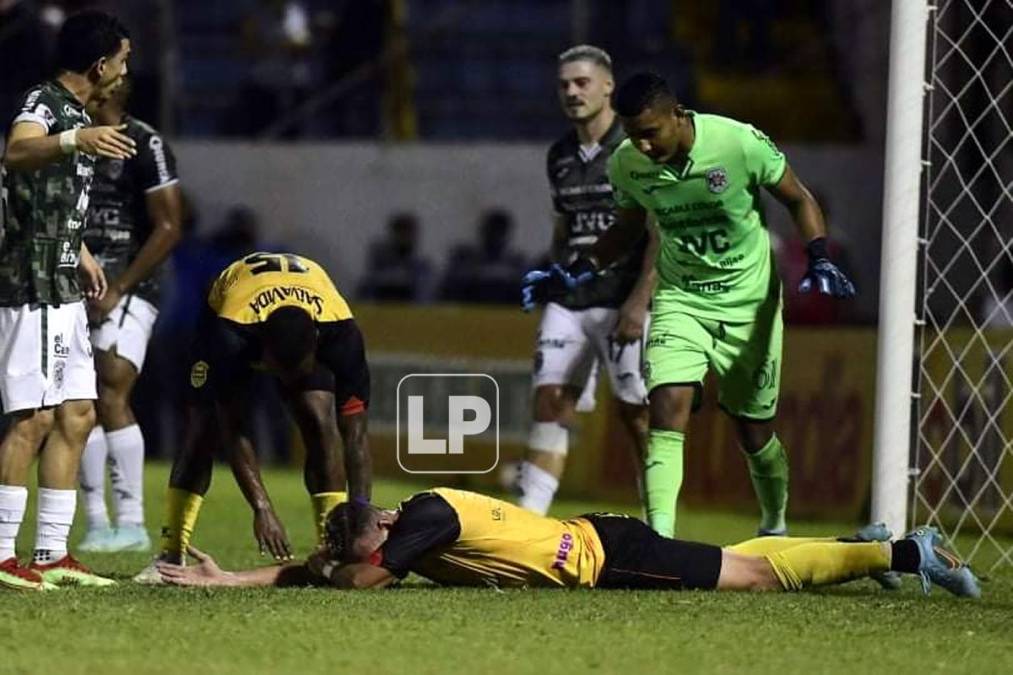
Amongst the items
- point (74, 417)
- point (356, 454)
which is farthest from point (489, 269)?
point (74, 417)

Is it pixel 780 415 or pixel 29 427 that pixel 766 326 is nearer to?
pixel 29 427

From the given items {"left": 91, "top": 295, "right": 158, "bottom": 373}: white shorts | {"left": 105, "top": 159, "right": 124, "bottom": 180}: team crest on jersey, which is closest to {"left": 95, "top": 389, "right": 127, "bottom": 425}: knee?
{"left": 91, "top": 295, "right": 158, "bottom": 373}: white shorts

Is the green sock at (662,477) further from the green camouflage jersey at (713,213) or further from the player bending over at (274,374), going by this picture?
the player bending over at (274,374)

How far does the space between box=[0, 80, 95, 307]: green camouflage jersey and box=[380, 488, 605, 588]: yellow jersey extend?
5.89 feet

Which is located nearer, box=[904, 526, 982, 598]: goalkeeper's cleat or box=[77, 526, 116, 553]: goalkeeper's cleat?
box=[904, 526, 982, 598]: goalkeeper's cleat

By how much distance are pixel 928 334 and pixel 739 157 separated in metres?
5.10

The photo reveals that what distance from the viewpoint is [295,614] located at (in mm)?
8156

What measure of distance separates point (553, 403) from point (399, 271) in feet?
26.1

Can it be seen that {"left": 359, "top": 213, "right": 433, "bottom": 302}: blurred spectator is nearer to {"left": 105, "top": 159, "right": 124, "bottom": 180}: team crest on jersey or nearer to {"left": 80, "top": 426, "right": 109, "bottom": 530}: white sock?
{"left": 80, "top": 426, "right": 109, "bottom": 530}: white sock

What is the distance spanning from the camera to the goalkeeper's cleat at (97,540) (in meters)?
11.6

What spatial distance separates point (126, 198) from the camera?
39.0 feet

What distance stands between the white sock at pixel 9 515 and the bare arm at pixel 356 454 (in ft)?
4.47

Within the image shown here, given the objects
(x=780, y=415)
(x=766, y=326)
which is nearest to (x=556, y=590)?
(x=766, y=326)

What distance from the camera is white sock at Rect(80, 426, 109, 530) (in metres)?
12.0
